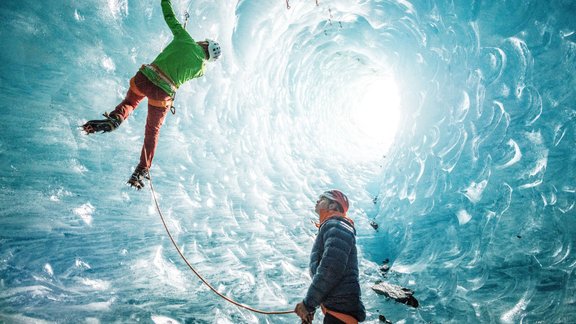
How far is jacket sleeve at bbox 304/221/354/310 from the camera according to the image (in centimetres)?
204

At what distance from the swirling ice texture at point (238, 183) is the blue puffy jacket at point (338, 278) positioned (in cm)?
125

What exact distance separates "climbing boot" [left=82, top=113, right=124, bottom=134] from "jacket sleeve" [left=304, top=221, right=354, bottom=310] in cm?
229

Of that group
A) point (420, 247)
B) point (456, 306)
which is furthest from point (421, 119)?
point (456, 306)

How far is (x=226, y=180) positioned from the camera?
5676 mm

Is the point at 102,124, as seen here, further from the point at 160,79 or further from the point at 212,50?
the point at 212,50

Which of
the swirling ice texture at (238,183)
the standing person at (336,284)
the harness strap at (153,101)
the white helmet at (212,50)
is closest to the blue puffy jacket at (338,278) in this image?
the standing person at (336,284)

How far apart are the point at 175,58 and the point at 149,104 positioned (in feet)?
1.87

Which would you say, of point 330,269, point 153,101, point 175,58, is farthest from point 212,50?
point 330,269

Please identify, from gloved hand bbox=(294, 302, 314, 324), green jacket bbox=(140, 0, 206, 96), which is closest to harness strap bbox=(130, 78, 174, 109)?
green jacket bbox=(140, 0, 206, 96)

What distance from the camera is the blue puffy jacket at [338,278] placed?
2.04 m

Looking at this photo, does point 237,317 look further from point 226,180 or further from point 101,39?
point 101,39

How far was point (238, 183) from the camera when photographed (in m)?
5.95

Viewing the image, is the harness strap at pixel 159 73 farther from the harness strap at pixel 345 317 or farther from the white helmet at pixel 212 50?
the harness strap at pixel 345 317

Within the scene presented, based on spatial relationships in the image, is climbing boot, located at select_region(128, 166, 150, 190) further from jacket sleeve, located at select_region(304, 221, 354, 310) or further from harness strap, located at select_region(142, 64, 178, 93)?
jacket sleeve, located at select_region(304, 221, 354, 310)
